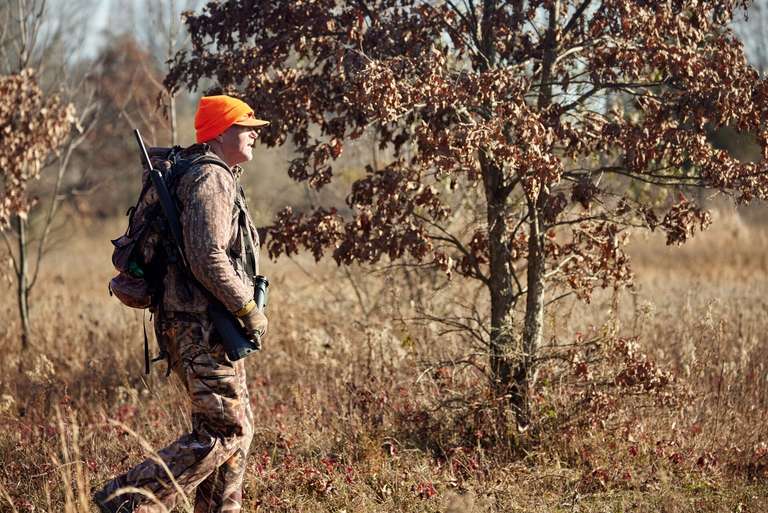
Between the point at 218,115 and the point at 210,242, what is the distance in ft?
2.15

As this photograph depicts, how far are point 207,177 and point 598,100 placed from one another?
3352 mm

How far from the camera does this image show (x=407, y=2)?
567 cm

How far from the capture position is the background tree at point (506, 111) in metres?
4.95

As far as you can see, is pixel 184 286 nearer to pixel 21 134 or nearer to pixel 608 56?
pixel 608 56

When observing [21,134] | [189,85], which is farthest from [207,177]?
[21,134]

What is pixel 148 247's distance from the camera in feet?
13.0

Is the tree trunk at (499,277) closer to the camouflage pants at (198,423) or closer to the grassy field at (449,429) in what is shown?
the grassy field at (449,429)

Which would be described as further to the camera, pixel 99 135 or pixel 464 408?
pixel 99 135

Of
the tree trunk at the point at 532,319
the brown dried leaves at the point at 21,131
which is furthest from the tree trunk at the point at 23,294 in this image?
the tree trunk at the point at 532,319

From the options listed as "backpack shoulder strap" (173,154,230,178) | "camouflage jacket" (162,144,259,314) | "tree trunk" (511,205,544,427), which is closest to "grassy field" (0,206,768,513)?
"tree trunk" (511,205,544,427)

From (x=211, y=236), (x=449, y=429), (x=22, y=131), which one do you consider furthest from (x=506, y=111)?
(x=22, y=131)

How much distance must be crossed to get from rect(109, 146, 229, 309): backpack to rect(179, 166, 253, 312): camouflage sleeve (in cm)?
14

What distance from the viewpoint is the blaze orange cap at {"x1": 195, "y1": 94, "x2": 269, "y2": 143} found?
13.2 ft

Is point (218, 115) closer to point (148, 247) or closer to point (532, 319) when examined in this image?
point (148, 247)
